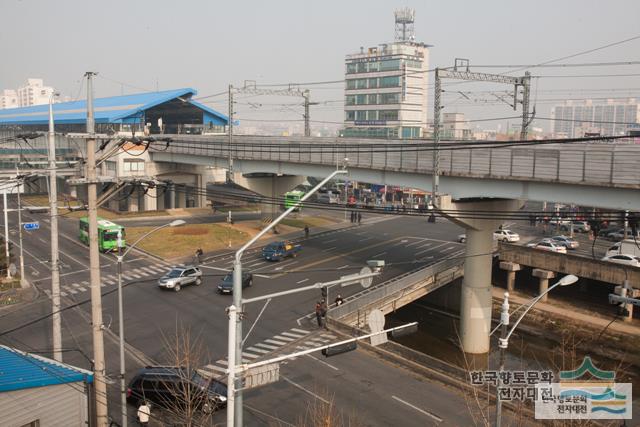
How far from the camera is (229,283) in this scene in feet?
120

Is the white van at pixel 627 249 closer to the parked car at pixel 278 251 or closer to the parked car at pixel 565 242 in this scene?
the parked car at pixel 565 242

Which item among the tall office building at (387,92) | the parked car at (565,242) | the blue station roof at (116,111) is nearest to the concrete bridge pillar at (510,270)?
the parked car at (565,242)

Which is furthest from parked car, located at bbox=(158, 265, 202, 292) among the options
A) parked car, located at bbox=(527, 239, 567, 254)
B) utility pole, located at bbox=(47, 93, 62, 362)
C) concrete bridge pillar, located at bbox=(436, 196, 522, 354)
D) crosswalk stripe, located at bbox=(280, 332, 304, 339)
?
parked car, located at bbox=(527, 239, 567, 254)

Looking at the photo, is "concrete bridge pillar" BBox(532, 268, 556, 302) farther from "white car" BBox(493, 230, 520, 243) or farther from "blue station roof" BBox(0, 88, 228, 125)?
"blue station roof" BBox(0, 88, 228, 125)

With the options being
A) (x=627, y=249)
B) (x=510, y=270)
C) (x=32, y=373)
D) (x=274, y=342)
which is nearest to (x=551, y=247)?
(x=510, y=270)

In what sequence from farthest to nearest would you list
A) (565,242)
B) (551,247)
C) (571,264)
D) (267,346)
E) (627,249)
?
(565,242)
(551,247)
(627,249)
(571,264)
(267,346)

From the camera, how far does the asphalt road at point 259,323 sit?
2194cm

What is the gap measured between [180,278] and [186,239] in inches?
568

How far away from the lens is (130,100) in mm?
84312

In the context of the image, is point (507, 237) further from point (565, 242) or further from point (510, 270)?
point (510, 270)

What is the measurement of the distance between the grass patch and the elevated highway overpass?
1124 centimetres

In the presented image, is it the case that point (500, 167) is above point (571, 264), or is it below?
above

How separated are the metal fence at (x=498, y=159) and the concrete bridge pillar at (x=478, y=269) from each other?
3.58 m

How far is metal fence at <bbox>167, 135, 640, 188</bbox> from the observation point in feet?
78.8
